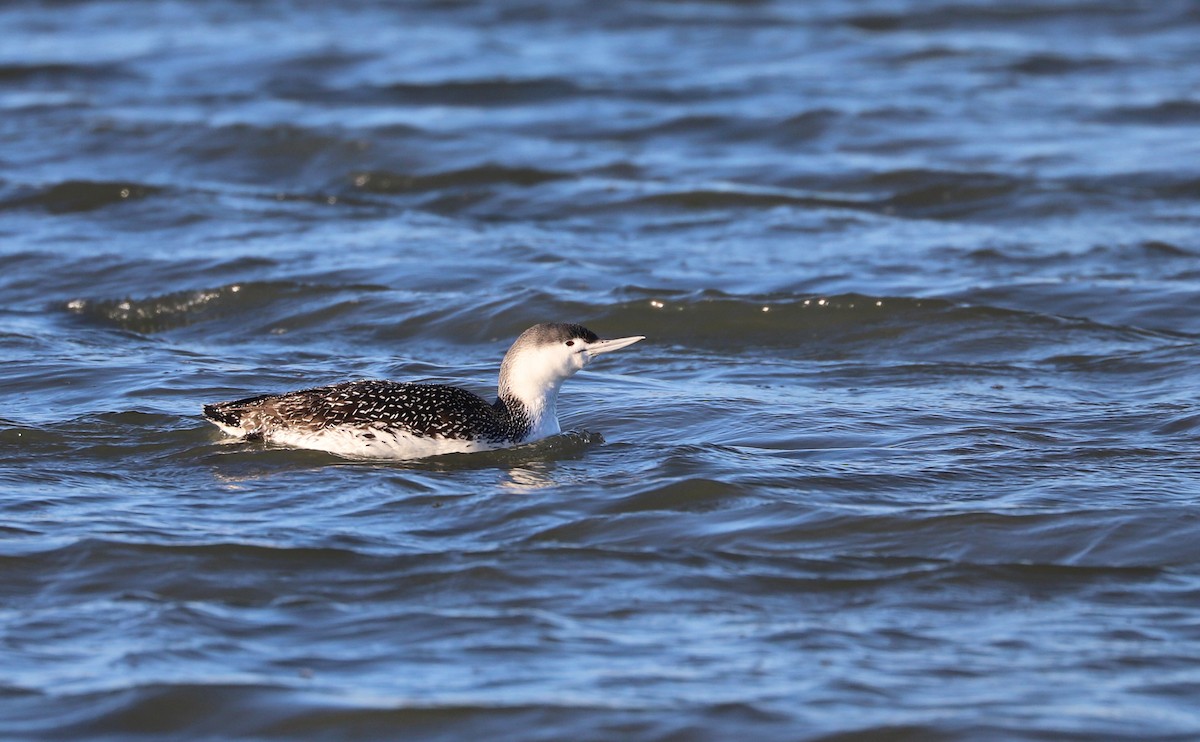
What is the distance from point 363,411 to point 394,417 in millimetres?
160

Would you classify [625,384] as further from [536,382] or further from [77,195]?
[77,195]

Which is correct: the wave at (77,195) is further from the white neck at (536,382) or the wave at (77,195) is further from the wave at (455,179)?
the white neck at (536,382)

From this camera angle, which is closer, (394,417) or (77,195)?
(394,417)

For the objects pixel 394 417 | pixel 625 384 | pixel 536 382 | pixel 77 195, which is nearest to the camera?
pixel 394 417

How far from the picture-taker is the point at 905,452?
31.1ft

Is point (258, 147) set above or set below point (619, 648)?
above

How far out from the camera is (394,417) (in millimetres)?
9078

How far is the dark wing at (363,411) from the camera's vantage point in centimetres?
908

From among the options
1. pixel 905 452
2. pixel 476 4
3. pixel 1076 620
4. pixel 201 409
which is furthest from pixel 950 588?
pixel 476 4

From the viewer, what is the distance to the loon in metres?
9.08

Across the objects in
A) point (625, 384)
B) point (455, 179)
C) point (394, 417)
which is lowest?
point (625, 384)

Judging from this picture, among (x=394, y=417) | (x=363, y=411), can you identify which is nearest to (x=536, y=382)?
(x=394, y=417)

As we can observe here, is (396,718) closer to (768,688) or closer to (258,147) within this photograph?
(768,688)

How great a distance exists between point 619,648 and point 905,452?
10.4 feet
